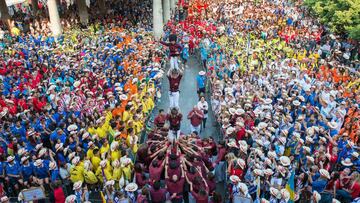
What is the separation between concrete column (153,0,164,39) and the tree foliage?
1075 centimetres

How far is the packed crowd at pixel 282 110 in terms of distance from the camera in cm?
839

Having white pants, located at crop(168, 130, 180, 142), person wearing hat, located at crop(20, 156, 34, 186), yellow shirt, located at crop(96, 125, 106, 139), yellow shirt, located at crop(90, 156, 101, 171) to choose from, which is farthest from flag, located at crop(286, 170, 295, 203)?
person wearing hat, located at crop(20, 156, 34, 186)

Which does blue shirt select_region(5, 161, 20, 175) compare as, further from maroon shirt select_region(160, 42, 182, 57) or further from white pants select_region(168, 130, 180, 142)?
maroon shirt select_region(160, 42, 182, 57)

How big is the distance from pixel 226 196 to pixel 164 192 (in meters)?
2.48

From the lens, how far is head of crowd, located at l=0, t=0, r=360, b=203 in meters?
8.46

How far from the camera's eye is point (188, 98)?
16.8 metres

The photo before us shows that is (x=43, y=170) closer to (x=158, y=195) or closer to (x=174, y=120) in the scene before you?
(x=158, y=195)

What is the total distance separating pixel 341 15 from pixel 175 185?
53.1 ft

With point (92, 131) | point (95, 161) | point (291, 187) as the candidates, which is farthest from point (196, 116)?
point (291, 187)

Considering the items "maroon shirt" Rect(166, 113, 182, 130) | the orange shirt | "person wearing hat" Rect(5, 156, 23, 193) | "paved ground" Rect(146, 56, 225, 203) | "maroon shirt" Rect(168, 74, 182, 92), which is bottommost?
"paved ground" Rect(146, 56, 225, 203)

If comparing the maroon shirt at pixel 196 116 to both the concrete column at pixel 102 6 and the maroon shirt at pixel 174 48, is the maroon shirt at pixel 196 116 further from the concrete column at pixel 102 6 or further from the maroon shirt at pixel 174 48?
the concrete column at pixel 102 6

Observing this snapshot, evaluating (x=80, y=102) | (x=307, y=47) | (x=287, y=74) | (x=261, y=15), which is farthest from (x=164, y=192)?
(x=261, y=15)

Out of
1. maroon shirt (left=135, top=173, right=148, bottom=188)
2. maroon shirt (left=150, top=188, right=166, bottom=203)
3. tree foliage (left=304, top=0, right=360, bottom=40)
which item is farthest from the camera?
tree foliage (left=304, top=0, right=360, bottom=40)

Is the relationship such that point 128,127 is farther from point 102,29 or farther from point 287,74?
point 102,29
